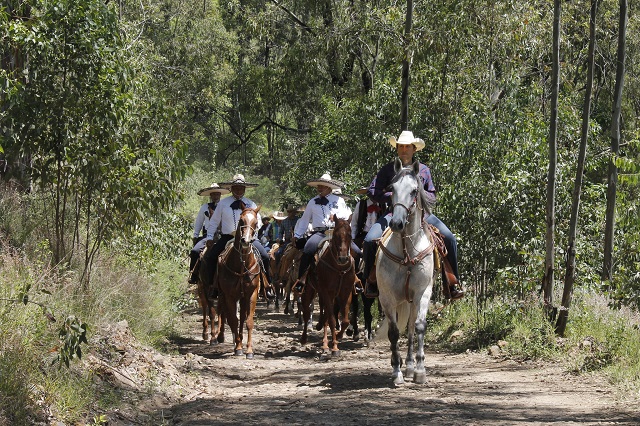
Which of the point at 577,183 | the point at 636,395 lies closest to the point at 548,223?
the point at 577,183

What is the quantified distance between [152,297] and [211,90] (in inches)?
996

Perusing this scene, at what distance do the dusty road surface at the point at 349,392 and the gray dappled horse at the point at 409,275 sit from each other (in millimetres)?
451

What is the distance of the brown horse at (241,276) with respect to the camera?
14109 mm

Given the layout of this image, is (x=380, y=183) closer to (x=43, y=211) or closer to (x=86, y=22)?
(x=86, y=22)

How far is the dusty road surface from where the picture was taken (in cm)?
883

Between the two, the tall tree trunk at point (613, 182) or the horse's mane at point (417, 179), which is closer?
the horse's mane at point (417, 179)

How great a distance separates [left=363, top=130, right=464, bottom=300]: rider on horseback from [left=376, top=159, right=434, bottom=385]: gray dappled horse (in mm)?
774

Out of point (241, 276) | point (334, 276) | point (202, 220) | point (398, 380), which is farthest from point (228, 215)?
point (398, 380)

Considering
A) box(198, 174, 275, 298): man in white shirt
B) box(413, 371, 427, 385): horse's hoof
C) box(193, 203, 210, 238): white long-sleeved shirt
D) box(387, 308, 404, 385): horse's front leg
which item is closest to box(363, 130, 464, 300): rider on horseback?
→ box(387, 308, 404, 385): horse's front leg

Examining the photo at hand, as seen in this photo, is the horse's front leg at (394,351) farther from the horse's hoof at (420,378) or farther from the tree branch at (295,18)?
the tree branch at (295,18)

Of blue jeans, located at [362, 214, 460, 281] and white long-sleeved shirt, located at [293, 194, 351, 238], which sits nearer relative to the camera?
blue jeans, located at [362, 214, 460, 281]

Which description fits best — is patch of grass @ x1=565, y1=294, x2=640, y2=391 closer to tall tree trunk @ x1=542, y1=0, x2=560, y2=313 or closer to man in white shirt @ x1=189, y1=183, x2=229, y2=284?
tall tree trunk @ x1=542, y1=0, x2=560, y2=313

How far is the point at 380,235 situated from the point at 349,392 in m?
2.53

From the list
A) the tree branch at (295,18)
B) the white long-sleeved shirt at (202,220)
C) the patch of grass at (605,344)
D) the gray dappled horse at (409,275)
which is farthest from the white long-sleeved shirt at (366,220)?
the tree branch at (295,18)
